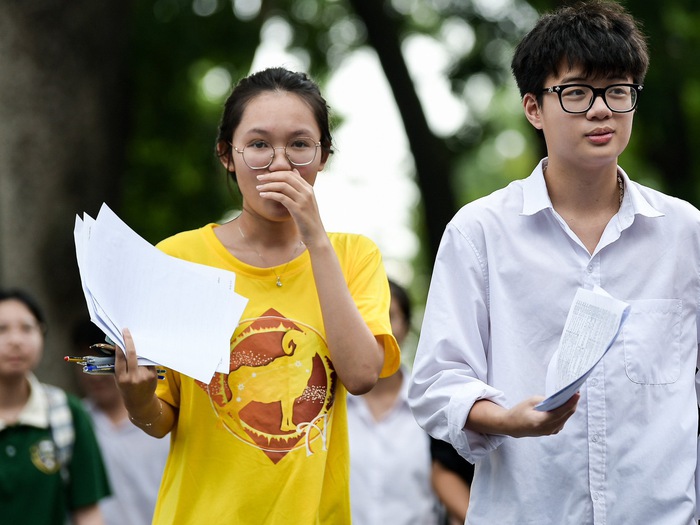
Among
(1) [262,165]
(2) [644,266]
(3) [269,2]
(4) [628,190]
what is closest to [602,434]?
(2) [644,266]

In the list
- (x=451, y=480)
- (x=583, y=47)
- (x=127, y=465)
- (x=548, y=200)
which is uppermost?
(x=583, y=47)

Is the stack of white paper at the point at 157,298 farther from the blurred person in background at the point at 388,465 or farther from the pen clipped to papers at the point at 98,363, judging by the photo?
the blurred person in background at the point at 388,465

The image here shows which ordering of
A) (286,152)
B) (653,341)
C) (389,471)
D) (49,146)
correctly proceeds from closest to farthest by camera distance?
(653,341) < (286,152) < (389,471) < (49,146)

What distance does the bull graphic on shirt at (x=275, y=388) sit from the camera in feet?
12.4

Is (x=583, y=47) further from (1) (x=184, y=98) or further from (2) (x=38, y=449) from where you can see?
(1) (x=184, y=98)

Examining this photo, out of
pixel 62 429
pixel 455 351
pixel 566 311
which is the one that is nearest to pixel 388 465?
pixel 62 429

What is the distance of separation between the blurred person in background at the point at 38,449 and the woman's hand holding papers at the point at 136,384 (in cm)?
218

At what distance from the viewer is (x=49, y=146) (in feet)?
34.7

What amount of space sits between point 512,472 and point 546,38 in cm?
125

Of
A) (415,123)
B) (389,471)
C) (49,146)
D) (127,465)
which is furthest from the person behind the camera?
(415,123)

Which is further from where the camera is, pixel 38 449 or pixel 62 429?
pixel 62 429

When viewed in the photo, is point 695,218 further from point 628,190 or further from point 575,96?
point 575,96

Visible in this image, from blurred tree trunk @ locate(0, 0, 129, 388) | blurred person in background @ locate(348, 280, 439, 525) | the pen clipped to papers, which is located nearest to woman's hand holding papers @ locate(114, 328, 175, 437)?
the pen clipped to papers

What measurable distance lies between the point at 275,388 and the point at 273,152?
2.41 feet
